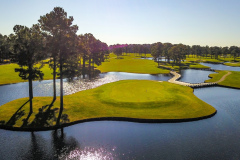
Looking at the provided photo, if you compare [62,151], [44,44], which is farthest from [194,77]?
[62,151]

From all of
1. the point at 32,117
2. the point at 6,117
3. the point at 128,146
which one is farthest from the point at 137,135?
the point at 6,117

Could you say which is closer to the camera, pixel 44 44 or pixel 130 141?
pixel 130 141

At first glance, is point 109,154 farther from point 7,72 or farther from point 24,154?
point 7,72

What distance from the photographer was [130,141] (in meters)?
31.0

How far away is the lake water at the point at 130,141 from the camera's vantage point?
1069 inches

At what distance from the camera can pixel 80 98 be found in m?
52.4

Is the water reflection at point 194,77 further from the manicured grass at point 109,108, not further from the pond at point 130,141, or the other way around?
the pond at point 130,141

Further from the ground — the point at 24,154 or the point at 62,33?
the point at 62,33

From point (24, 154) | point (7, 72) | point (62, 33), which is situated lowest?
point (24, 154)

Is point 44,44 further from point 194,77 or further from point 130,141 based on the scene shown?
point 194,77

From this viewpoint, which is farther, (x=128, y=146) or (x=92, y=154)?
(x=128, y=146)

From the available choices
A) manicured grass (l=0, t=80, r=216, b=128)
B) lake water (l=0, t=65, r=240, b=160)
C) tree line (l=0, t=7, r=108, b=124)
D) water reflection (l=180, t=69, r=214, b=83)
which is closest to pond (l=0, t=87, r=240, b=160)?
lake water (l=0, t=65, r=240, b=160)

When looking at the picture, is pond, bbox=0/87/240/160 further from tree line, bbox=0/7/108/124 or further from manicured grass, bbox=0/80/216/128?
tree line, bbox=0/7/108/124

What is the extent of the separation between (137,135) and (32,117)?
23.1 meters
